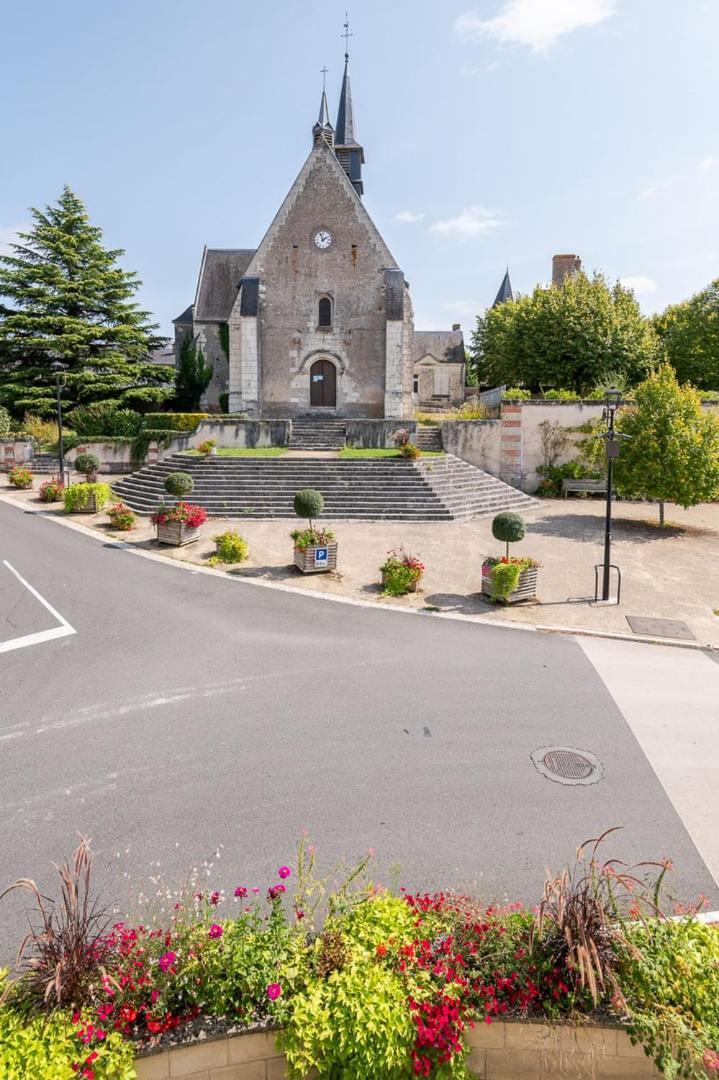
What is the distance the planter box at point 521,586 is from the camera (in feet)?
Result: 37.2

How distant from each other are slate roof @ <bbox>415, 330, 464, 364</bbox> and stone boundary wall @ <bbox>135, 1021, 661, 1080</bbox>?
5395cm

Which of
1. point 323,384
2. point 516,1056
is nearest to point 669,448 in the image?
point 516,1056

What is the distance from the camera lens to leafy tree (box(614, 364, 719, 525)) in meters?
16.3

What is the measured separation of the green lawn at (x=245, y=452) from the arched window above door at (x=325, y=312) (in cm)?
935

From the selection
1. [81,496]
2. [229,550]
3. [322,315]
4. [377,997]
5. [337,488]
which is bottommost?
[377,997]

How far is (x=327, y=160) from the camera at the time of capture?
28.7 metres

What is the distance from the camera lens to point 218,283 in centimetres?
3822

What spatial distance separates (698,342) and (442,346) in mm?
23670

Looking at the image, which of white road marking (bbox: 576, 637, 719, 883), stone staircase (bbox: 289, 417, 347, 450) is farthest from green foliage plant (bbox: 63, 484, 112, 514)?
white road marking (bbox: 576, 637, 719, 883)

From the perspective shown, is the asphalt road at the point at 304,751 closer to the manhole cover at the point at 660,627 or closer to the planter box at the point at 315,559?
the manhole cover at the point at 660,627

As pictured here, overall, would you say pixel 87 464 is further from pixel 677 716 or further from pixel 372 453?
pixel 677 716

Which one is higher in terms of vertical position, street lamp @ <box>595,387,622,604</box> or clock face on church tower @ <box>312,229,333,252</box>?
clock face on church tower @ <box>312,229,333,252</box>

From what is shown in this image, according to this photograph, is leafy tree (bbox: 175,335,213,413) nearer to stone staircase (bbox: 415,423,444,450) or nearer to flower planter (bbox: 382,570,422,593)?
stone staircase (bbox: 415,423,444,450)

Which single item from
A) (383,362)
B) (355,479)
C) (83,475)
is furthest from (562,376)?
(83,475)
